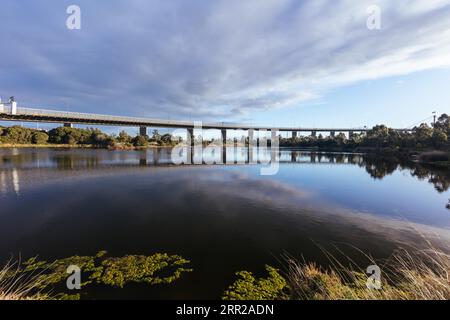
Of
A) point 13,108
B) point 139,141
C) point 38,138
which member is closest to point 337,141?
point 139,141

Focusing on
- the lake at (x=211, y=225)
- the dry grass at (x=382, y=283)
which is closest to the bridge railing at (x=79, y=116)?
the lake at (x=211, y=225)

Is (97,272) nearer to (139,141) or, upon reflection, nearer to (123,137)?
(139,141)

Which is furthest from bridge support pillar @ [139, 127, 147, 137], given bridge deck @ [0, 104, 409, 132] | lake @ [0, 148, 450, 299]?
lake @ [0, 148, 450, 299]

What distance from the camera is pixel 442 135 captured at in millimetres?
46406

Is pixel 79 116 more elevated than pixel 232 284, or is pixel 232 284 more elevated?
pixel 79 116

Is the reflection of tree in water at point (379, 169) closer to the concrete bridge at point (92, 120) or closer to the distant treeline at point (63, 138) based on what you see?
the concrete bridge at point (92, 120)

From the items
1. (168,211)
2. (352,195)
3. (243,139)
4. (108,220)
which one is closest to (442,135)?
(352,195)

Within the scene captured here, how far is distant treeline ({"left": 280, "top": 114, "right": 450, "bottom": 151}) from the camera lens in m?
49.5

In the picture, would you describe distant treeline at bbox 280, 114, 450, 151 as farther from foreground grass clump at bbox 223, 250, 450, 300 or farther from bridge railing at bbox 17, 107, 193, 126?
bridge railing at bbox 17, 107, 193, 126

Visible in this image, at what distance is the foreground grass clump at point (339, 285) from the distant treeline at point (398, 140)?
2342 inches

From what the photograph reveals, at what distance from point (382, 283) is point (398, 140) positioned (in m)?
74.3

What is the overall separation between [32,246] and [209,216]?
304 inches

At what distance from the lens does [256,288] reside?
20.0ft
